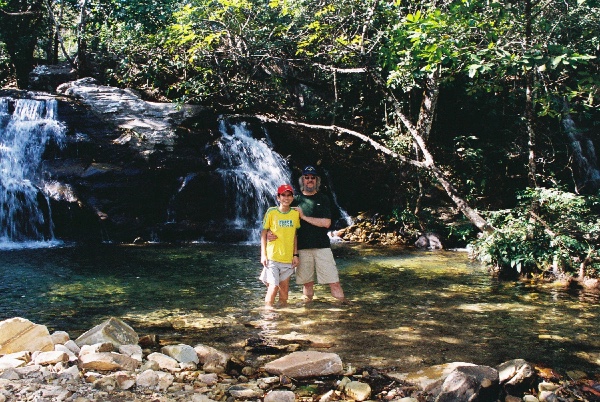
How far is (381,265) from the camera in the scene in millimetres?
11164

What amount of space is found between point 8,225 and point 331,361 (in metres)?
12.9

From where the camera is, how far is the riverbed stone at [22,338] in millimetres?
4770

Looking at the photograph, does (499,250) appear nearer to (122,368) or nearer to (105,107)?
(122,368)

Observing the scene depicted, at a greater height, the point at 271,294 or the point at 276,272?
the point at 276,272

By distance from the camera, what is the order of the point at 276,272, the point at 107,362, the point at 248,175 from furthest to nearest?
the point at 248,175 → the point at 276,272 → the point at 107,362

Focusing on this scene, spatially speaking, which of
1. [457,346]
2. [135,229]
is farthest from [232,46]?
[457,346]

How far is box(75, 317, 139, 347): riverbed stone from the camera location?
5.01 metres

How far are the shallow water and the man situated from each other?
54cm

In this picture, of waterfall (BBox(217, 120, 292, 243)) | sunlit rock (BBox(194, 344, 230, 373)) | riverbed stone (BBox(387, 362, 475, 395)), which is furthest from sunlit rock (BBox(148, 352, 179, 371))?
waterfall (BBox(217, 120, 292, 243))

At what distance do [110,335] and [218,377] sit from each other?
135 cm

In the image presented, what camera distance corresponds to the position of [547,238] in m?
9.42

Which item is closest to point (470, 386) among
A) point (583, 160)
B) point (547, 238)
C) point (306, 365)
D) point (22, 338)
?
point (306, 365)

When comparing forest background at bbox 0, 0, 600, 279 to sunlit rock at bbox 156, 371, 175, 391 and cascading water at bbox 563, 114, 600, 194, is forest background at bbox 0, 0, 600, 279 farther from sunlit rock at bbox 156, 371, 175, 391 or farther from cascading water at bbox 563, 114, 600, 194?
sunlit rock at bbox 156, 371, 175, 391

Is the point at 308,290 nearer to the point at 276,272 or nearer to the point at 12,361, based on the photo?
the point at 276,272
